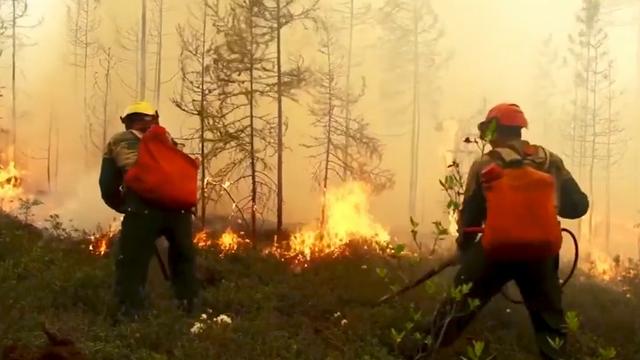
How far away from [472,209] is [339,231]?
11.3 meters

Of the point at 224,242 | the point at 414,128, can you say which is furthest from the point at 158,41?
the point at 224,242

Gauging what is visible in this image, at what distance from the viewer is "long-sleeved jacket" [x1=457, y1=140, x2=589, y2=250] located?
515cm

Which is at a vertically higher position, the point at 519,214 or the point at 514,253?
the point at 519,214

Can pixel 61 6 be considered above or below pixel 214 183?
above

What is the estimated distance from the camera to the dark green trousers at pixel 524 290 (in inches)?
199

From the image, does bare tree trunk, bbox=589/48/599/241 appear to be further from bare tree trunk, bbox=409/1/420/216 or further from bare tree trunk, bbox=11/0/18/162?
bare tree trunk, bbox=11/0/18/162

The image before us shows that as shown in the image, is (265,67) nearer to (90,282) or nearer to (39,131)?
(90,282)

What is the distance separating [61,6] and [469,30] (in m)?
14.4

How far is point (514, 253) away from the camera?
4.85 metres

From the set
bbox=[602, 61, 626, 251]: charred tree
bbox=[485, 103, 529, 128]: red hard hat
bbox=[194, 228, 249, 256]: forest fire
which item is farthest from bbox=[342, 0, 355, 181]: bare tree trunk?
bbox=[485, 103, 529, 128]: red hard hat

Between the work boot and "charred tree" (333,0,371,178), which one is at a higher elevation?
"charred tree" (333,0,371,178)

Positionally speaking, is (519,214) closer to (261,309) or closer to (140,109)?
(261,309)

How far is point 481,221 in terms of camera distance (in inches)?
206

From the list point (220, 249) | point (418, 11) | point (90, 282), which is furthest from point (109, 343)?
point (418, 11)
